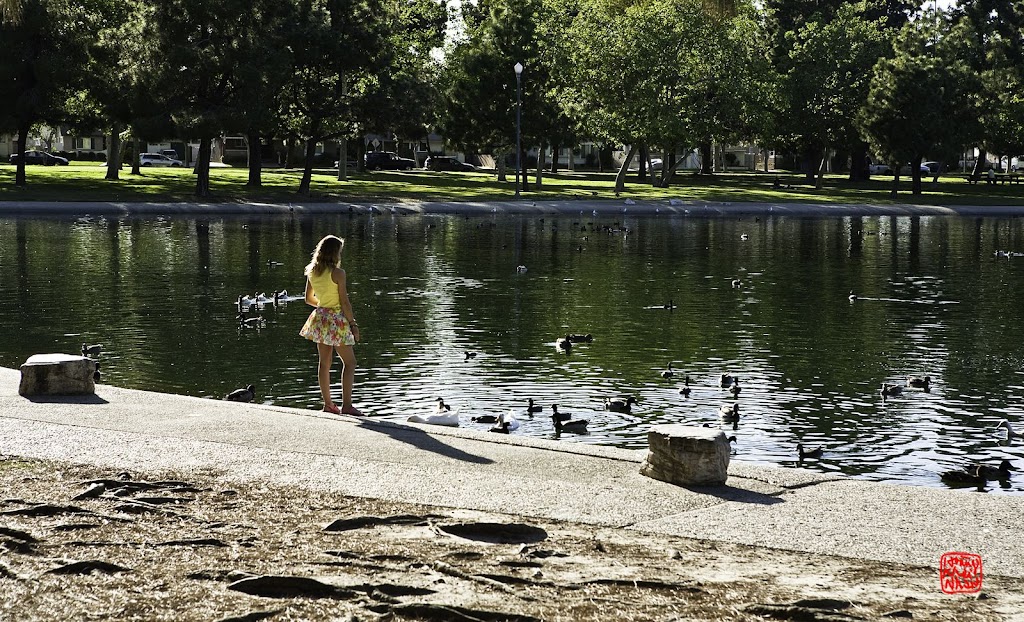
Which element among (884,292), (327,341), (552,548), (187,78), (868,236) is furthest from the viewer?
(187,78)

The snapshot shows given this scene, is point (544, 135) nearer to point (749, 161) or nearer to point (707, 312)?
point (707, 312)

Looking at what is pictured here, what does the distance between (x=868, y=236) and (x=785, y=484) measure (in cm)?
3822

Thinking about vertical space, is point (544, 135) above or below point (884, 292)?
above

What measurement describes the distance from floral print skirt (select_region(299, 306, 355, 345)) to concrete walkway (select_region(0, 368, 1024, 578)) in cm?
81

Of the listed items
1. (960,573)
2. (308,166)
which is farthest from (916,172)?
(960,573)

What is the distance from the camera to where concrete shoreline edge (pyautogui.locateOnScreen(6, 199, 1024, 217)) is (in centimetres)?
5356

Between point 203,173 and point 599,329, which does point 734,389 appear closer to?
point 599,329

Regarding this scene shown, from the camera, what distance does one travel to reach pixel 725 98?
226 feet

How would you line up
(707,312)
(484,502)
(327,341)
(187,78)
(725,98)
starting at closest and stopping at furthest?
(484,502)
(327,341)
(707,312)
(187,78)
(725,98)

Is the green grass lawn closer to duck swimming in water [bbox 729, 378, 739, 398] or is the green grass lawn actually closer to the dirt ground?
duck swimming in water [bbox 729, 378, 739, 398]

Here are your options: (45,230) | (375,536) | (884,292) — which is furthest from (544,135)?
(375,536)

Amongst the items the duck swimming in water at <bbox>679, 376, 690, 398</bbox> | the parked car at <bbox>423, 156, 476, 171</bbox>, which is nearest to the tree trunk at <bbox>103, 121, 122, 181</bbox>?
the parked car at <bbox>423, 156, 476, 171</bbox>

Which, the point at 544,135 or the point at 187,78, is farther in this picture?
the point at 544,135

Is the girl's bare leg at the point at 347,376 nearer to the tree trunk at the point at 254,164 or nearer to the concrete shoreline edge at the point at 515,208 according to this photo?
the concrete shoreline edge at the point at 515,208
